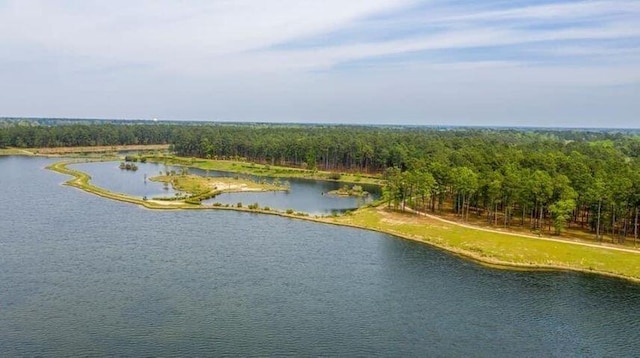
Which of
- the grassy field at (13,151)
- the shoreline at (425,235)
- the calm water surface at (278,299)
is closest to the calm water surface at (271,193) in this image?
the shoreline at (425,235)

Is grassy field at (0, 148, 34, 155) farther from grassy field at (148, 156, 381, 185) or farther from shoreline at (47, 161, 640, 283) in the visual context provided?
shoreline at (47, 161, 640, 283)

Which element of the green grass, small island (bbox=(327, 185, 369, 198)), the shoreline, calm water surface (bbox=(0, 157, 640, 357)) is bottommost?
calm water surface (bbox=(0, 157, 640, 357))

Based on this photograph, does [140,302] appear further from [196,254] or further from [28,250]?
[28,250]

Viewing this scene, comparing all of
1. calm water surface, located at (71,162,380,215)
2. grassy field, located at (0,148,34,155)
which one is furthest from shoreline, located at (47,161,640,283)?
grassy field, located at (0,148,34,155)

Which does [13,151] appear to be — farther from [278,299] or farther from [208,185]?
[278,299]

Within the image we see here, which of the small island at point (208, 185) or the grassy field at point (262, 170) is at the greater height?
the grassy field at point (262, 170)

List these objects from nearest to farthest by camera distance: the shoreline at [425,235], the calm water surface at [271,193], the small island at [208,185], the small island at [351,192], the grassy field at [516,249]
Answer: the grassy field at [516,249], the shoreline at [425,235], the calm water surface at [271,193], the small island at [208,185], the small island at [351,192]

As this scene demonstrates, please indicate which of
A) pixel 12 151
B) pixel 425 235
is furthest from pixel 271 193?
pixel 12 151

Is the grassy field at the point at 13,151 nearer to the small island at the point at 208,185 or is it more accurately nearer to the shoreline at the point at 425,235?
the small island at the point at 208,185
